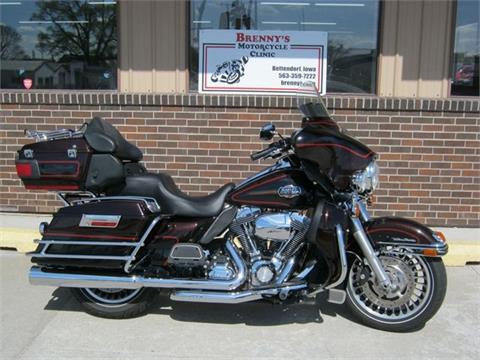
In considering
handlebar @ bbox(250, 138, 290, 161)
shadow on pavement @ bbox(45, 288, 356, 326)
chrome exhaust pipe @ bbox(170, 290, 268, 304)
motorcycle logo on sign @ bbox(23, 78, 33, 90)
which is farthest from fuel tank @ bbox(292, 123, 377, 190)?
motorcycle logo on sign @ bbox(23, 78, 33, 90)

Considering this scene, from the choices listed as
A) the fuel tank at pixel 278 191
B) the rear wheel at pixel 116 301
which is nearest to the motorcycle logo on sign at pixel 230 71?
the fuel tank at pixel 278 191

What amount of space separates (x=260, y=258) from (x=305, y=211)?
17.5 inches

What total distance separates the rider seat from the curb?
225 centimetres

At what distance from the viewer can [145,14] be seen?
5.68 meters

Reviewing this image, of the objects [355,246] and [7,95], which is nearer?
[355,246]

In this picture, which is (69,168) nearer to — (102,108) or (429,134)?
(102,108)

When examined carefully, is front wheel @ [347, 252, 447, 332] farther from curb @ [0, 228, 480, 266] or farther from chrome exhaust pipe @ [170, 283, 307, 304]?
curb @ [0, 228, 480, 266]

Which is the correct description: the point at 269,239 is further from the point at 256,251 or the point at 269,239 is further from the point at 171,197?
the point at 171,197

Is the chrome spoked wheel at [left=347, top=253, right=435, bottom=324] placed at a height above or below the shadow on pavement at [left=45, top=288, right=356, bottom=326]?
above

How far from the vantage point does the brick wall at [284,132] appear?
5.55 m

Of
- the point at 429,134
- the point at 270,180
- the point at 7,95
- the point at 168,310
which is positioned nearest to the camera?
the point at 270,180

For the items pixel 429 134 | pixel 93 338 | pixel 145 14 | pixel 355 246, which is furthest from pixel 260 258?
pixel 145 14

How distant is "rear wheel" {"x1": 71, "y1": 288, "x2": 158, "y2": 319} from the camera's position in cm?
378

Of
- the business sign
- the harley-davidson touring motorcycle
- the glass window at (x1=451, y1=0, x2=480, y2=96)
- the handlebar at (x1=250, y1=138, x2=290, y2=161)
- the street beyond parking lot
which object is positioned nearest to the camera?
the street beyond parking lot
